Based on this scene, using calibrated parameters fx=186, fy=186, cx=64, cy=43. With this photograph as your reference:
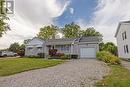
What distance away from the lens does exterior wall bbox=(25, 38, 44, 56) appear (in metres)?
44.1

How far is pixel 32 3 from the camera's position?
21672mm

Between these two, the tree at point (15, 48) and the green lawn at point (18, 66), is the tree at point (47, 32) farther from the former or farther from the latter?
the green lawn at point (18, 66)

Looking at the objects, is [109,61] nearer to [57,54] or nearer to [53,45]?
[57,54]

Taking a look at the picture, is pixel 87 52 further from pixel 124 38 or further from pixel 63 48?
pixel 124 38

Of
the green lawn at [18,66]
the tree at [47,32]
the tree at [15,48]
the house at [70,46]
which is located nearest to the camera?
the green lawn at [18,66]

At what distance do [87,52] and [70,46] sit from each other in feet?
14.1

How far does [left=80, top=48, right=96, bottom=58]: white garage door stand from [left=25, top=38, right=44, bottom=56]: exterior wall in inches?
411

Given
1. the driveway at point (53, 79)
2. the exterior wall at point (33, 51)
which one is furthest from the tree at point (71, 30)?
the driveway at point (53, 79)

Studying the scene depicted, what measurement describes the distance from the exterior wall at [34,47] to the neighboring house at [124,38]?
1755 centimetres

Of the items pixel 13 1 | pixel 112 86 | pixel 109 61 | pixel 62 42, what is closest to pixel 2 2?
pixel 13 1

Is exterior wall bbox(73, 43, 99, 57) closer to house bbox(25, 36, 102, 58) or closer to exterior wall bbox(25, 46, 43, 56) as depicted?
house bbox(25, 36, 102, 58)

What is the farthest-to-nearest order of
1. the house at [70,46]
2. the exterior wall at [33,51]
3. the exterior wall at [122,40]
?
the exterior wall at [33,51], the house at [70,46], the exterior wall at [122,40]

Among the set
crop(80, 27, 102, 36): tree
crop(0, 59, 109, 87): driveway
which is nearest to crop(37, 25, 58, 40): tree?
crop(80, 27, 102, 36): tree

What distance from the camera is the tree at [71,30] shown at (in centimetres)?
6953
